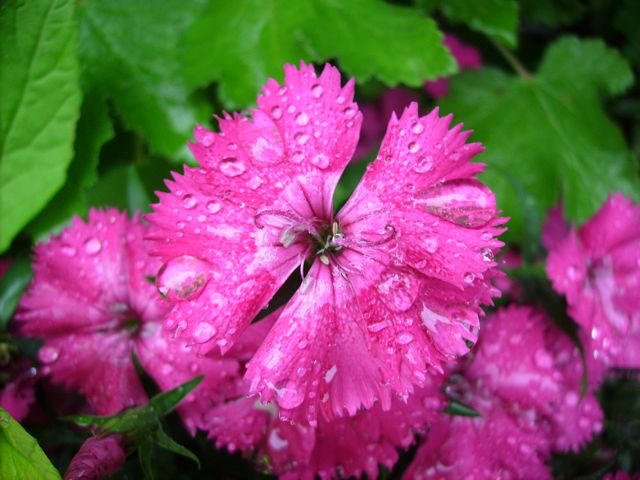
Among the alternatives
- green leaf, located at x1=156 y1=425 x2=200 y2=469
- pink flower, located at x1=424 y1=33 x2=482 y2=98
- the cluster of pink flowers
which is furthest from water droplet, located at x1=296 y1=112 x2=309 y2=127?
pink flower, located at x1=424 y1=33 x2=482 y2=98

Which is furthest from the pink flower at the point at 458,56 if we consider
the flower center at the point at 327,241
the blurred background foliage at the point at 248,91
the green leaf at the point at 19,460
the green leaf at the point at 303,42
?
the green leaf at the point at 19,460

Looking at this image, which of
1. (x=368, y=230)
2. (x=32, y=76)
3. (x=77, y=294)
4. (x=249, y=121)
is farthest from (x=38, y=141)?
(x=368, y=230)

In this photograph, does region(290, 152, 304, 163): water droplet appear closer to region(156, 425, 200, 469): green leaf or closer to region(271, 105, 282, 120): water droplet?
region(271, 105, 282, 120): water droplet

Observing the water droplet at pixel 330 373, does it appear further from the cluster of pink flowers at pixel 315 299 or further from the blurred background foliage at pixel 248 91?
the blurred background foliage at pixel 248 91

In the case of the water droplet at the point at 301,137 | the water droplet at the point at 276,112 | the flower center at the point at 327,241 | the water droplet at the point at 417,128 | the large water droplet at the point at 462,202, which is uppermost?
the water droplet at the point at 276,112

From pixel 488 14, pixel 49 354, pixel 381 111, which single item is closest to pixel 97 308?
pixel 49 354

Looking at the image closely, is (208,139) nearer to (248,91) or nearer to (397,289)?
(397,289)
